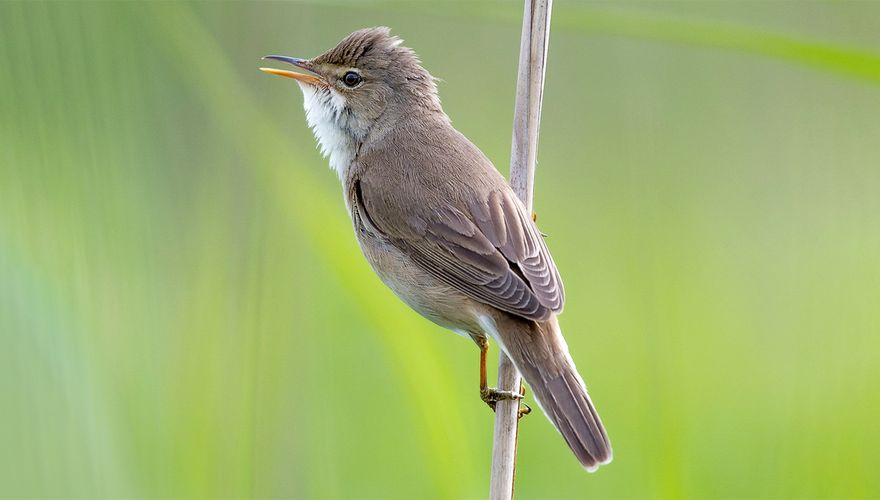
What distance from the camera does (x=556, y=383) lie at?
2336mm

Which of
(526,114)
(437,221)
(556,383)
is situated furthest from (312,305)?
(526,114)

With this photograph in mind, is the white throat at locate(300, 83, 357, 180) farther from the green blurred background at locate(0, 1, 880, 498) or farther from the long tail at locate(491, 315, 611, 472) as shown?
the long tail at locate(491, 315, 611, 472)

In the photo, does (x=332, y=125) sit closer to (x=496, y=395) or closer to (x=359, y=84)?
(x=359, y=84)

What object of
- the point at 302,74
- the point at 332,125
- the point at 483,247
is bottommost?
the point at 483,247

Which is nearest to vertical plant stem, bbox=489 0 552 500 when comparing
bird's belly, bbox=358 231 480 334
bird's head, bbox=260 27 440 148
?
bird's belly, bbox=358 231 480 334

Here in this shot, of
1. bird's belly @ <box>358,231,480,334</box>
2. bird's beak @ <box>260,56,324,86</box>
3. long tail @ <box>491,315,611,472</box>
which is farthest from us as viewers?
bird's beak @ <box>260,56,324,86</box>

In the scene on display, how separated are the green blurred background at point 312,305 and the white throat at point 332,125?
0.25 meters

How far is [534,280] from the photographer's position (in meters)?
2.55

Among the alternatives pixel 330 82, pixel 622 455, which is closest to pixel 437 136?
pixel 330 82

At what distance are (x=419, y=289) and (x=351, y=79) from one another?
2.59 feet

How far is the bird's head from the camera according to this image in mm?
3062

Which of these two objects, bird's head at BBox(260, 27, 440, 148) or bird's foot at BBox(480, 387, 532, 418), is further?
bird's head at BBox(260, 27, 440, 148)

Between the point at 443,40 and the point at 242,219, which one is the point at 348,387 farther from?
the point at 443,40

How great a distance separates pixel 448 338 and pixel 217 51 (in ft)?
4.42
